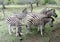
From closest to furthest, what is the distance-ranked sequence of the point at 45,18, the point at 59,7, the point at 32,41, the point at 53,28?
1. the point at 32,41
2. the point at 45,18
3. the point at 53,28
4. the point at 59,7

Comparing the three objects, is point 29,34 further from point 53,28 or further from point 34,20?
point 53,28

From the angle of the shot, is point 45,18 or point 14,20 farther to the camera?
point 45,18

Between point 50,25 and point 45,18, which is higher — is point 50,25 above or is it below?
below

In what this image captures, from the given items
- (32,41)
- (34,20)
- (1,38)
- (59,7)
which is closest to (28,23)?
A: (34,20)

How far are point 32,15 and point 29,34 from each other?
86cm

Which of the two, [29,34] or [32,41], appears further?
[29,34]

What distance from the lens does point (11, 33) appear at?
757 cm

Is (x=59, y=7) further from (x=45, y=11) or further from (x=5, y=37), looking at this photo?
(x=5, y=37)

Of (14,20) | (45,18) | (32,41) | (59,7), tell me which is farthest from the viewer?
(59,7)

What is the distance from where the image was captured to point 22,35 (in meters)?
7.28

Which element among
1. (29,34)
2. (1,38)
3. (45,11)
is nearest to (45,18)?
(45,11)

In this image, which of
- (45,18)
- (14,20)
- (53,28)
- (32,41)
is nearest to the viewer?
Answer: (32,41)

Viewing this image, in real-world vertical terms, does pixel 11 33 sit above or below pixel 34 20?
below

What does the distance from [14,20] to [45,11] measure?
5.55ft
